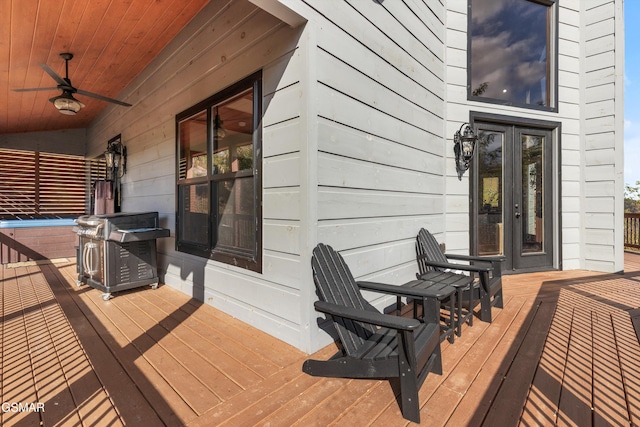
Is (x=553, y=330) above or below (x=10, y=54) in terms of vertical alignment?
below

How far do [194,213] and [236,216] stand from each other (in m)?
0.86

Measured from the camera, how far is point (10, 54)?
3.03 metres

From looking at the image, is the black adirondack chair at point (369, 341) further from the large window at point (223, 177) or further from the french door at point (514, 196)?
the french door at point (514, 196)

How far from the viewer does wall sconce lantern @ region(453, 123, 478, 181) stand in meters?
3.85

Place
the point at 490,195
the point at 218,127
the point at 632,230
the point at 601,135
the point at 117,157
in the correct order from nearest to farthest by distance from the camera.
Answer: the point at 218,127 → the point at 490,195 → the point at 601,135 → the point at 117,157 → the point at 632,230

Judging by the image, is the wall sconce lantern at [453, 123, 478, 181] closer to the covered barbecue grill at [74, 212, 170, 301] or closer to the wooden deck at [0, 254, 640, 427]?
the wooden deck at [0, 254, 640, 427]

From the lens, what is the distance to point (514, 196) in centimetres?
431

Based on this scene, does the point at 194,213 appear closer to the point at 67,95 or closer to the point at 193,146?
the point at 193,146

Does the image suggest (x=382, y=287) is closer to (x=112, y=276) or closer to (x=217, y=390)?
(x=217, y=390)

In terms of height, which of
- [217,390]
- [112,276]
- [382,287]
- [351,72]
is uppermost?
[351,72]

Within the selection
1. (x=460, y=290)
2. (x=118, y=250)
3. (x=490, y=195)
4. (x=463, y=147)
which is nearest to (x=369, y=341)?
(x=460, y=290)

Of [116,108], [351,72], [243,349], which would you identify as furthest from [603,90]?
[116,108]

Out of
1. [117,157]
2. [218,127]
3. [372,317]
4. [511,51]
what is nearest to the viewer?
[372,317]

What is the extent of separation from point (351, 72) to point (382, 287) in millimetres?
1658
